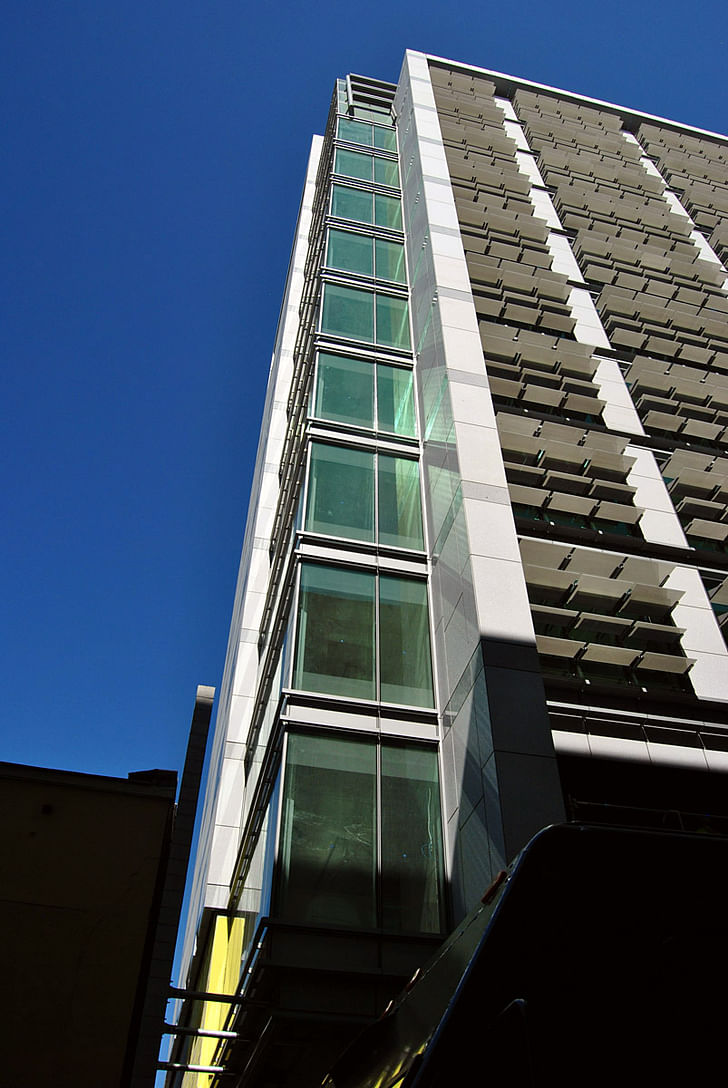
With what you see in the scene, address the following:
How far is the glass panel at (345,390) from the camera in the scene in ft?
Result: 58.9

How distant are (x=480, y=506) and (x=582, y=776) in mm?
5086

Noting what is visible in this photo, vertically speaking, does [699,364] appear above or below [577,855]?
above

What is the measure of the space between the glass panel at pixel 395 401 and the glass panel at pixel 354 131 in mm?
17298

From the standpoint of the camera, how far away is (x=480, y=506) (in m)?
14.4

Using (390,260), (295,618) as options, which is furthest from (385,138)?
(295,618)

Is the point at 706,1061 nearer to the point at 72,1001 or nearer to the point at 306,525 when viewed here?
the point at 72,1001

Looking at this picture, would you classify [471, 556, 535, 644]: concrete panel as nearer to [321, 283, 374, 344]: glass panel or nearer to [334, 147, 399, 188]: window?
[321, 283, 374, 344]: glass panel

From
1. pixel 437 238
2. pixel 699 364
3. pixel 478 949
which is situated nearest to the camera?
pixel 478 949

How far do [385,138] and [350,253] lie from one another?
13754 millimetres

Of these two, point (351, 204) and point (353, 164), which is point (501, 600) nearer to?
point (351, 204)

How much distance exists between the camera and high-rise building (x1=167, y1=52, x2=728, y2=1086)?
10523 mm

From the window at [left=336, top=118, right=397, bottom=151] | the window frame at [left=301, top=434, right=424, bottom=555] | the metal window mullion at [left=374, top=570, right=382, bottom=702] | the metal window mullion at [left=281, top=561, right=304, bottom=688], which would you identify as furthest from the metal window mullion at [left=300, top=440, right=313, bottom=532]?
the window at [left=336, top=118, right=397, bottom=151]

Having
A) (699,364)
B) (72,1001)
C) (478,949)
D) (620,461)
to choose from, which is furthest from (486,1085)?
(699,364)

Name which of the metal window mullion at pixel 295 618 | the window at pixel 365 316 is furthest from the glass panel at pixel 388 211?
the metal window mullion at pixel 295 618
